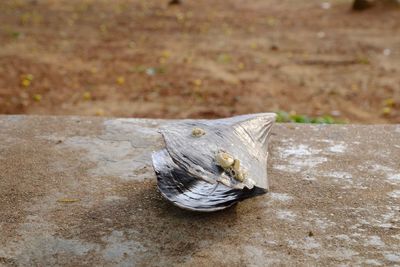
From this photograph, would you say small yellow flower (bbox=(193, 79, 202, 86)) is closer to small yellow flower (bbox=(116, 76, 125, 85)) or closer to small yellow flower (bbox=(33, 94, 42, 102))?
small yellow flower (bbox=(116, 76, 125, 85))

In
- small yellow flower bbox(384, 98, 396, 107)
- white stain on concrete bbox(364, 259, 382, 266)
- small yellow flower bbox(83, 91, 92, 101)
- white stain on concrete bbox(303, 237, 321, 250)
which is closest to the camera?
white stain on concrete bbox(364, 259, 382, 266)

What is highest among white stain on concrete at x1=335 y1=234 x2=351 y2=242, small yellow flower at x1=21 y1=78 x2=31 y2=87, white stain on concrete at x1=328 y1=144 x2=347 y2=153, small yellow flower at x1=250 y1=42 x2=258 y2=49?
white stain on concrete at x1=328 y1=144 x2=347 y2=153

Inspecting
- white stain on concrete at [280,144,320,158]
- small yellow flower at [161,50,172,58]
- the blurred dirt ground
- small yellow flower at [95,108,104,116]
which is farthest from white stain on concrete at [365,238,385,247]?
small yellow flower at [161,50,172,58]

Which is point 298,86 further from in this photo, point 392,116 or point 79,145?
point 79,145

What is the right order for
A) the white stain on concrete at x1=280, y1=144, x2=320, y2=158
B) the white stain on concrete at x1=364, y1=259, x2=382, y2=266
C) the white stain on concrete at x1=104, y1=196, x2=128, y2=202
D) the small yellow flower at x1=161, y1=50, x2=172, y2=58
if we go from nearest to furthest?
the white stain on concrete at x1=364, y1=259, x2=382, y2=266
the white stain on concrete at x1=104, y1=196, x2=128, y2=202
the white stain on concrete at x1=280, y1=144, x2=320, y2=158
the small yellow flower at x1=161, y1=50, x2=172, y2=58

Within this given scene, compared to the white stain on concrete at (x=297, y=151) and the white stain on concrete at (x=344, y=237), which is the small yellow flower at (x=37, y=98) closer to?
the white stain on concrete at (x=297, y=151)

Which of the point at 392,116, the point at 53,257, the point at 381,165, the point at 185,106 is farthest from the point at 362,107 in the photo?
the point at 53,257

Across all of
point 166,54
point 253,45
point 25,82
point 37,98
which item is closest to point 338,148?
point 37,98
